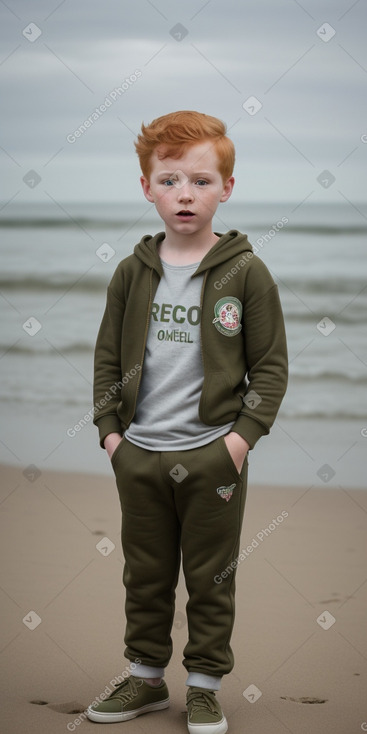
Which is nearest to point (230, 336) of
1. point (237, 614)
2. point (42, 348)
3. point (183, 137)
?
point (183, 137)

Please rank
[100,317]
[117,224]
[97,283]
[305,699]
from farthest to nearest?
[117,224] < [97,283] < [100,317] < [305,699]

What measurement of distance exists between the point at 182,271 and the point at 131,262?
0.56 ft

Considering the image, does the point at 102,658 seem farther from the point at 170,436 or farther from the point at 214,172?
the point at 214,172

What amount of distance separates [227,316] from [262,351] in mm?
138

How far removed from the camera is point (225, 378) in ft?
9.15

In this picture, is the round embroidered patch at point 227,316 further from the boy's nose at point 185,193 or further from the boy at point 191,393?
the boy's nose at point 185,193

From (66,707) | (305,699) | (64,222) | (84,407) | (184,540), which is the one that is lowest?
(305,699)

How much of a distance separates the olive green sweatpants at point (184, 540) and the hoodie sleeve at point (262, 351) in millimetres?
125

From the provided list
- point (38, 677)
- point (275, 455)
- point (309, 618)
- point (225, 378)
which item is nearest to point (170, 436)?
point (225, 378)

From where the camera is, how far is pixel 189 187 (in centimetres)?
279

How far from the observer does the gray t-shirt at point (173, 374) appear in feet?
9.25

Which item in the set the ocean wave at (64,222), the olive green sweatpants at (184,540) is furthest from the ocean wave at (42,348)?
the olive green sweatpants at (184,540)

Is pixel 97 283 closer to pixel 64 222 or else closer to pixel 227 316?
pixel 64 222

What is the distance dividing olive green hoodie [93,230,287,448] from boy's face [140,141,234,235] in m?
0.11
